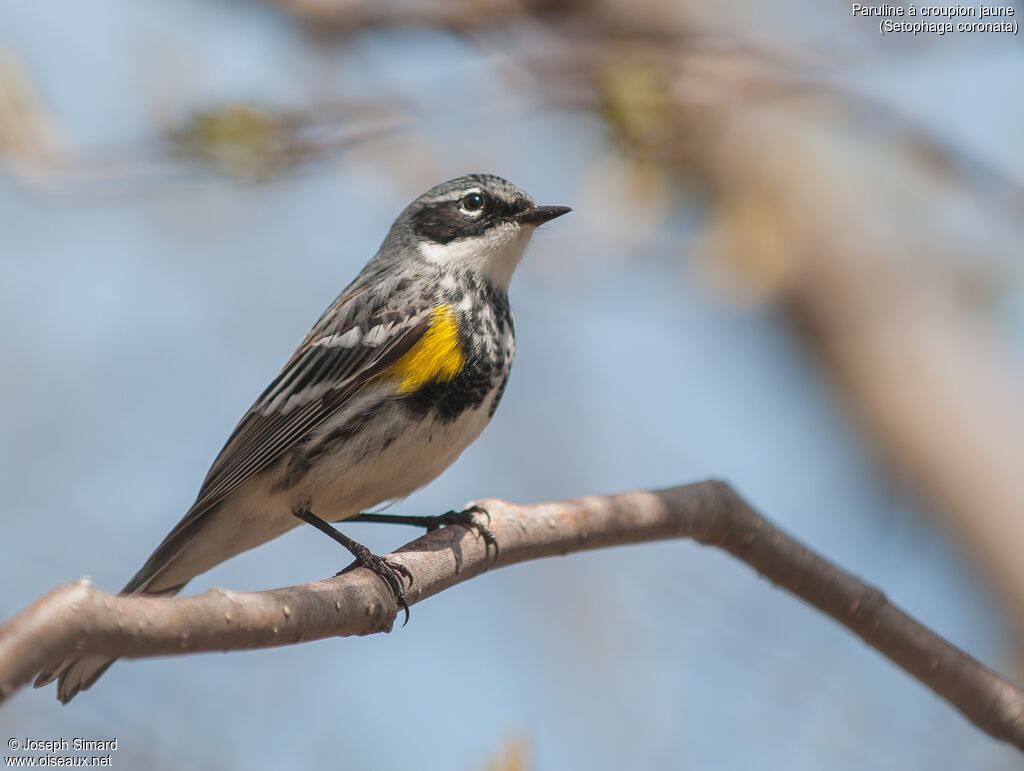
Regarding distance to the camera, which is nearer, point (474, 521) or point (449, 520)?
point (474, 521)

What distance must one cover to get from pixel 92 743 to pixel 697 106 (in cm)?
385

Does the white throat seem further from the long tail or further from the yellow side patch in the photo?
the long tail

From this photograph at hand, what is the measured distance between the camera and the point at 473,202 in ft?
16.6

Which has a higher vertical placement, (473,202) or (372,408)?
(473,202)

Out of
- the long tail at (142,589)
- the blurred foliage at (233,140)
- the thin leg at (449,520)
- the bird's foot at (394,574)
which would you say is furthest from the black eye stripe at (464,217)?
the bird's foot at (394,574)

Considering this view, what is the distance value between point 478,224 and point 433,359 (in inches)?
34.5

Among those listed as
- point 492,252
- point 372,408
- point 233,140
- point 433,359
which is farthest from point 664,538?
point 233,140

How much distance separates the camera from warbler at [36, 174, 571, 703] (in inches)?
170

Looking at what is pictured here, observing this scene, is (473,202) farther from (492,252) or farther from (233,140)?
(233,140)

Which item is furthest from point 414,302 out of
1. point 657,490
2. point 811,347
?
point 811,347

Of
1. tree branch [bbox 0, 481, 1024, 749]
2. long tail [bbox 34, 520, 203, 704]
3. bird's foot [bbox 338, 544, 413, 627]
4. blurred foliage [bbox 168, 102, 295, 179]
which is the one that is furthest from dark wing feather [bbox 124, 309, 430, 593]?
blurred foliage [bbox 168, 102, 295, 179]

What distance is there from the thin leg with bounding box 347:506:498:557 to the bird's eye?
130 cm

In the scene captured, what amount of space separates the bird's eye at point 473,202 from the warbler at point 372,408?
0.09 ft

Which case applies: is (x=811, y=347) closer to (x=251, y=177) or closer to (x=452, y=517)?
(x=251, y=177)
